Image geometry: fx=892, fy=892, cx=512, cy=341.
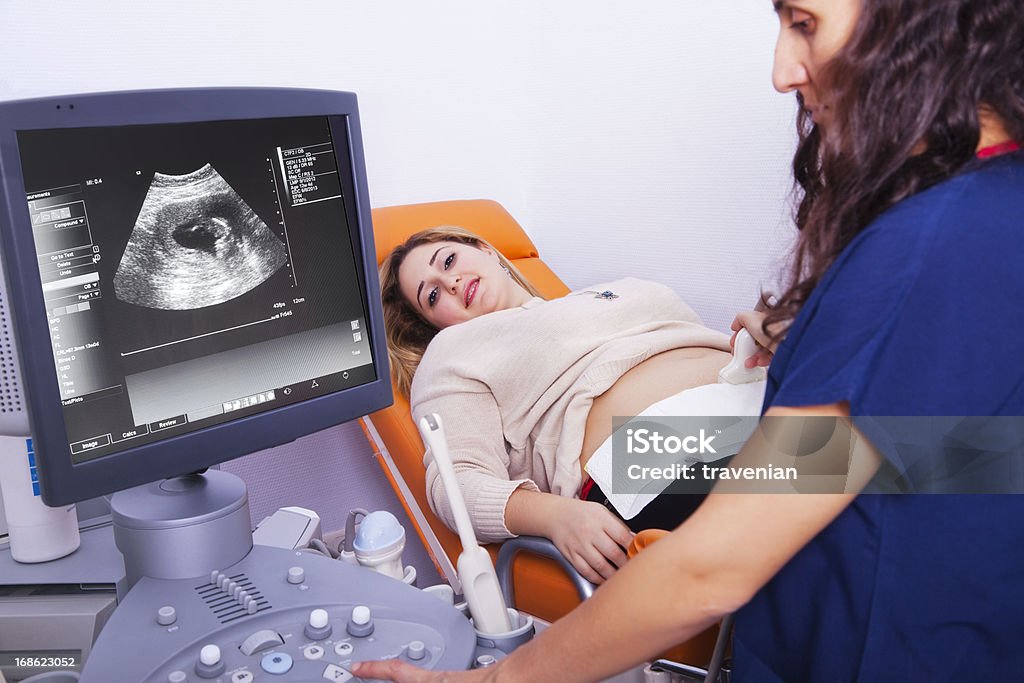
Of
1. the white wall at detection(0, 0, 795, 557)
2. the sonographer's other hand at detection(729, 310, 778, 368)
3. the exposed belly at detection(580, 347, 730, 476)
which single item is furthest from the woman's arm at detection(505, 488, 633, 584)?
the white wall at detection(0, 0, 795, 557)

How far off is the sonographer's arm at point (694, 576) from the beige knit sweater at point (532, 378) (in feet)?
2.41

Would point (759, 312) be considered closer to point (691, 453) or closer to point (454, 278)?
point (691, 453)

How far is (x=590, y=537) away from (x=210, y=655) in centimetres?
68

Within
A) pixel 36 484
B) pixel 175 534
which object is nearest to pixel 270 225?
pixel 175 534

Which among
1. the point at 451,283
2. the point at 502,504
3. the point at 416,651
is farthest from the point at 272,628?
the point at 451,283

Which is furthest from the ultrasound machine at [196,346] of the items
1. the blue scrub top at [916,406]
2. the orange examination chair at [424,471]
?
the orange examination chair at [424,471]

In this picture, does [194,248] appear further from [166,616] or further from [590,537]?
[590,537]

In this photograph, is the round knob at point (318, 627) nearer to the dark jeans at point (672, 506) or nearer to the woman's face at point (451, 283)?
the dark jeans at point (672, 506)

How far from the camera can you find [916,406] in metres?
0.72

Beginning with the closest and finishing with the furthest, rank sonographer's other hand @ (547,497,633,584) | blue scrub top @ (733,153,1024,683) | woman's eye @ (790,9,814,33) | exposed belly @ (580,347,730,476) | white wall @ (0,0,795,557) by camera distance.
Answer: blue scrub top @ (733,153,1024,683), woman's eye @ (790,9,814,33), sonographer's other hand @ (547,497,633,584), exposed belly @ (580,347,730,476), white wall @ (0,0,795,557)

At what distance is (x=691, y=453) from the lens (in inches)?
60.2

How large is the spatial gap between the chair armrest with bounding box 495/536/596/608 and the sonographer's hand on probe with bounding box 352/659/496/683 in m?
0.53

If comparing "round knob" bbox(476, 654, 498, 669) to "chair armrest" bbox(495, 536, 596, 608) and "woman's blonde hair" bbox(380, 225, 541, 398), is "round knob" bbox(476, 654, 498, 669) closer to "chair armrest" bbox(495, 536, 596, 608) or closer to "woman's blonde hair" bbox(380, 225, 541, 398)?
"chair armrest" bbox(495, 536, 596, 608)

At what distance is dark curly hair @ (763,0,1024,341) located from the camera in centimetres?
75
